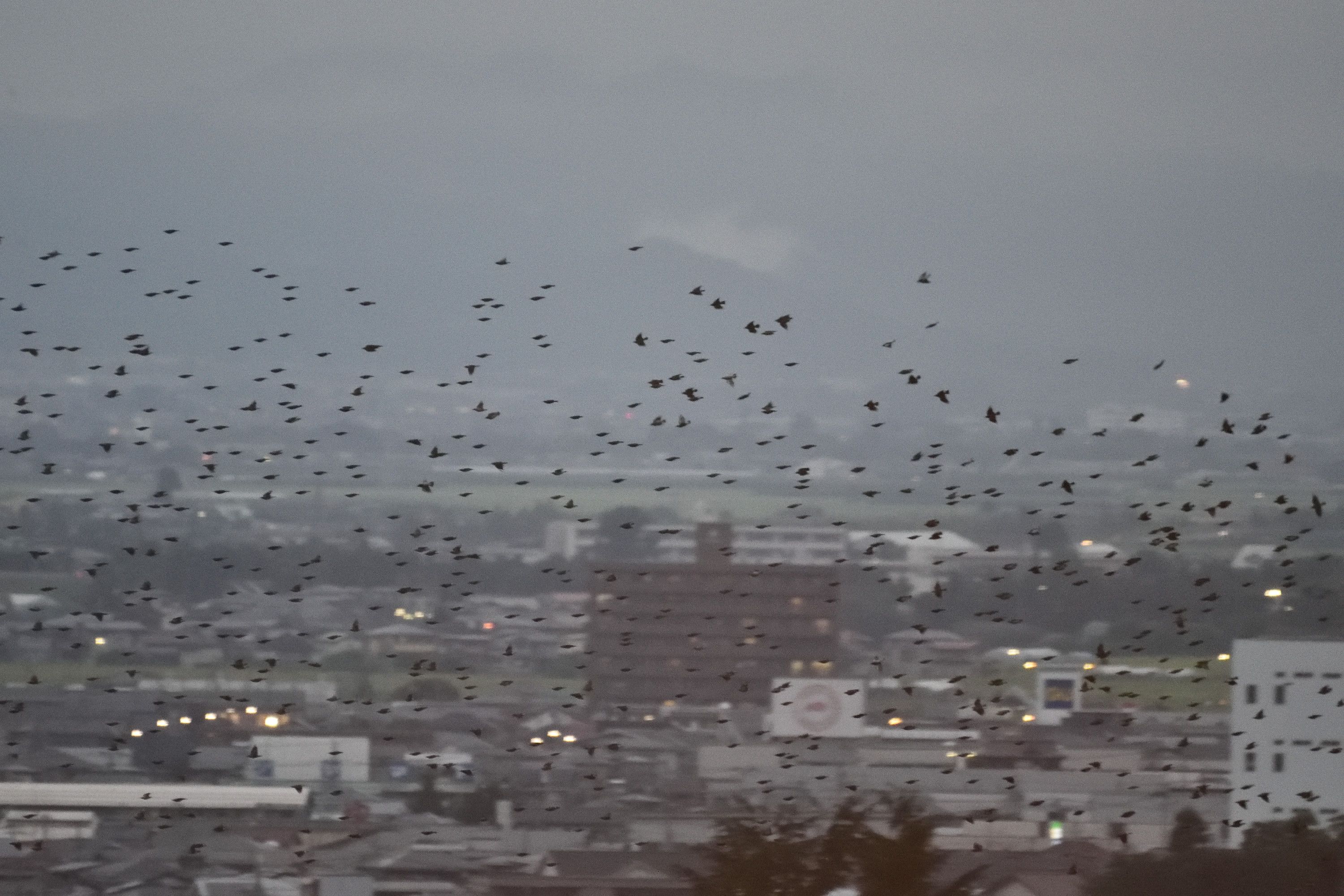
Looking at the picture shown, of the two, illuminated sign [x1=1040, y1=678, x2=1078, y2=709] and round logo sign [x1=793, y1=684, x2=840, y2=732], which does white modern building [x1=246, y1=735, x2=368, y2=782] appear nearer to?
round logo sign [x1=793, y1=684, x2=840, y2=732]

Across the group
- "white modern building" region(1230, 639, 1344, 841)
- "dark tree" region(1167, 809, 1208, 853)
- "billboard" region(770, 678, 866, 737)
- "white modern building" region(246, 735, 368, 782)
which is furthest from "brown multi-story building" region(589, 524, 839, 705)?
"dark tree" region(1167, 809, 1208, 853)

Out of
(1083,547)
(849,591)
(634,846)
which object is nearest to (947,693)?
(849,591)

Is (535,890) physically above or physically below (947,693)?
below

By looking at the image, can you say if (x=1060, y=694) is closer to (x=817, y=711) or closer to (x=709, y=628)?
(x=817, y=711)

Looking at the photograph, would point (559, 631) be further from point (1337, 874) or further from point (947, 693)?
point (1337, 874)

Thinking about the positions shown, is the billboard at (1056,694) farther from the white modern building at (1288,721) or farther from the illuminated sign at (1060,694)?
the white modern building at (1288,721)
